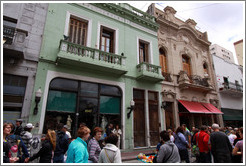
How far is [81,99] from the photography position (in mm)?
8398

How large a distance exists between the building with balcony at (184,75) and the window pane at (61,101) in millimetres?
6824

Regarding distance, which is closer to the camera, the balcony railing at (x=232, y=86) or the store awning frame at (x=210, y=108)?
the store awning frame at (x=210, y=108)

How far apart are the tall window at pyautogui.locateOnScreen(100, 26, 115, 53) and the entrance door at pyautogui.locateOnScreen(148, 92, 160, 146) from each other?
187 inches

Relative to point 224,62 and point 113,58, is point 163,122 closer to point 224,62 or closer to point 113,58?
point 113,58

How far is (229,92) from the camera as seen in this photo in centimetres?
1645

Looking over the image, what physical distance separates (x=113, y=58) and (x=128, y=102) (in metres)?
3.24

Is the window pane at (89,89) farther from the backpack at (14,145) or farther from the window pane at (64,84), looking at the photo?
the backpack at (14,145)

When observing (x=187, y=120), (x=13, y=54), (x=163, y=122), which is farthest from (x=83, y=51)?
(x=187, y=120)

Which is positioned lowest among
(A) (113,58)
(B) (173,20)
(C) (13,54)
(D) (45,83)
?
(D) (45,83)

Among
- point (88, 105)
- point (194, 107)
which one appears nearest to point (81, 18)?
point (88, 105)

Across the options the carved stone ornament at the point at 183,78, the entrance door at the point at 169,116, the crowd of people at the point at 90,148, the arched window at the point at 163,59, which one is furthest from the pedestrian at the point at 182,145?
the arched window at the point at 163,59

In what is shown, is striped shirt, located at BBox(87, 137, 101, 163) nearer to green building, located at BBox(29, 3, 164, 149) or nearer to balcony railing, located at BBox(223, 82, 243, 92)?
green building, located at BBox(29, 3, 164, 149)

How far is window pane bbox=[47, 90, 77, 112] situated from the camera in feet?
24.7

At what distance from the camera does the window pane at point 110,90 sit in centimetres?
936
